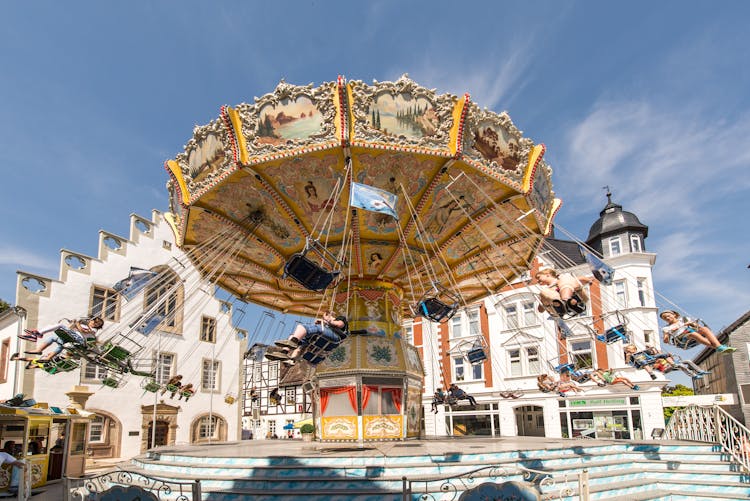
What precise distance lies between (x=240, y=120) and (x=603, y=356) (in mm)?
24242

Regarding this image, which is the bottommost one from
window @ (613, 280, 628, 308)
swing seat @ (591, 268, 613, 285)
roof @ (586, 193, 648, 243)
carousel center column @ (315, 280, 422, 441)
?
carousel center column @ (315, 280, 422, 441)

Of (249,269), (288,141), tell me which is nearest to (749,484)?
(288,141)

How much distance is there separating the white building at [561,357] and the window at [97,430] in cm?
1513

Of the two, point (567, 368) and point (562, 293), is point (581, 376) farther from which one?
point (562, 293)

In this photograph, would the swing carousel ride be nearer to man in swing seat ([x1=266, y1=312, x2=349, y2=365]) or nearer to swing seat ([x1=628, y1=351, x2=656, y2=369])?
man in swing seat ([x1=266, y1=312, x2=349, y2=365])

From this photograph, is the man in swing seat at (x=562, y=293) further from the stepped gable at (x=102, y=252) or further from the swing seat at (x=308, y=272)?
the stepped gable at (x=102, y=252)

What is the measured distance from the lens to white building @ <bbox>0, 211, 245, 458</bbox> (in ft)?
68.6

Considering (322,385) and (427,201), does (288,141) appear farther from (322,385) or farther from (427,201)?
(322,385)

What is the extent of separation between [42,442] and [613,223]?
29.2 metres

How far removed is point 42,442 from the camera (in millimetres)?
13547

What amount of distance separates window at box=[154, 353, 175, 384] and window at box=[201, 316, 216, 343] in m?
2.36

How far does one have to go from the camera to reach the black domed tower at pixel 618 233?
29328mm

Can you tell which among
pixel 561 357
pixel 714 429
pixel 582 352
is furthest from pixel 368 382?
pixel 561 357

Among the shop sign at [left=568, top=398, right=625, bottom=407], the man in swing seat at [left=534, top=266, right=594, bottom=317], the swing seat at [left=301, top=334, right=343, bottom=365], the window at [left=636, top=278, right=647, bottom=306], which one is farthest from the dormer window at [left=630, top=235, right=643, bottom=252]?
the swing seat at [left=301, top=334, right=343, bottom=365]
